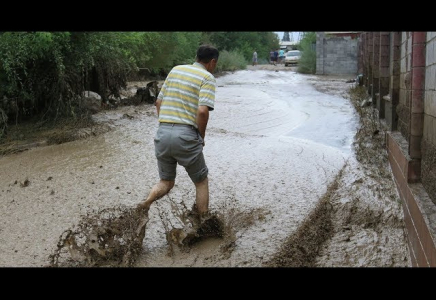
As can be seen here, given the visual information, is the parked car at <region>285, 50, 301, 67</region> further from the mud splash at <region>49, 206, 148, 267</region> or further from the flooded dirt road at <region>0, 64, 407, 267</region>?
the mud splash at <region>49, 206, 148, 267</region>

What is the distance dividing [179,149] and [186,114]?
→ 0.31 metres

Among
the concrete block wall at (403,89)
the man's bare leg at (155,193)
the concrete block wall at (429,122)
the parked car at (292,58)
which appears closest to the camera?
the concrete block wall at (429,122)

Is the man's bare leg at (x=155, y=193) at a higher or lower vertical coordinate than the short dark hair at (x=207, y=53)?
lower

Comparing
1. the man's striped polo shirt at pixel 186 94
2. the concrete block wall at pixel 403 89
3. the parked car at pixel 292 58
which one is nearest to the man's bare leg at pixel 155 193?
the man's striped polo shirt at pixel 186 94

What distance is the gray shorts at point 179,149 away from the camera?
481 cm

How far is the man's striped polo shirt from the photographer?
15.7 feet

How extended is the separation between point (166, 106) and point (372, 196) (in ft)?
9.63

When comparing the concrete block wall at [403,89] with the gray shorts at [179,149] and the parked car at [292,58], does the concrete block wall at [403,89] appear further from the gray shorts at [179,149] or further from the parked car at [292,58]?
the parked car at [292,58]

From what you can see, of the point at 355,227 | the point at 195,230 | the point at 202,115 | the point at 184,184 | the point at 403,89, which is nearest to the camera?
the point at 202,115

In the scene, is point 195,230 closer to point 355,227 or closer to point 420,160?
point 355,227

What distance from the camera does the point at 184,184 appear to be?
23.2ft

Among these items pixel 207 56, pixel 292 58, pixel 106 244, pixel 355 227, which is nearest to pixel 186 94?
pixel 207 56
